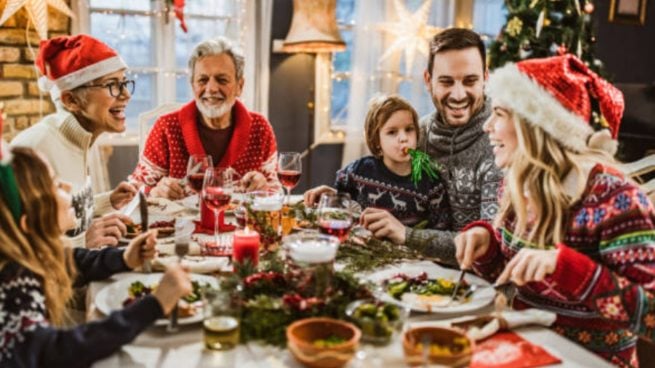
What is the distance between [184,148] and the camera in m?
3.11

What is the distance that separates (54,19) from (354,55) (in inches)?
86.6

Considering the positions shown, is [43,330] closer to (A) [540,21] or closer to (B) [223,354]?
(B) [223,354]

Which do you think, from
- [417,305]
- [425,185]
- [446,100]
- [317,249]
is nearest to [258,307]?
[317,249]

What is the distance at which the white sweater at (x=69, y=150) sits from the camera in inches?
82.0

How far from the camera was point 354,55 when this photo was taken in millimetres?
4980

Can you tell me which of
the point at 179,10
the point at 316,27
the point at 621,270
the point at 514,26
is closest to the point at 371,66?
the point at 316,27

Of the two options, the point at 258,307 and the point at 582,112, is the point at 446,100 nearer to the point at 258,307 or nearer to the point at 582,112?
the point at 582,112

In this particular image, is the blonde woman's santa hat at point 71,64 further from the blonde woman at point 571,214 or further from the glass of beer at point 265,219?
the blonde woman at point 571,214

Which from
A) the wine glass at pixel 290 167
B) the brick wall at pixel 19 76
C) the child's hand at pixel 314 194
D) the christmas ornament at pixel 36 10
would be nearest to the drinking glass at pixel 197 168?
the wine glass at pixel 290 167

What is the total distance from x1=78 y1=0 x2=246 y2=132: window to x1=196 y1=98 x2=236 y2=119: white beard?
60.2 inches

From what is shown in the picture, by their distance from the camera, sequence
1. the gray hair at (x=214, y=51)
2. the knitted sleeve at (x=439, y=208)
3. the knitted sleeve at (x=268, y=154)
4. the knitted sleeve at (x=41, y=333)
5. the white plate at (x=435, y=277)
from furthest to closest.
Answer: the knitted sleeve at (x=268, y=154) < the gray hair at (x=214, y=51) < the knitted sleeve at (x=439, y=208) < the white plate at (x=435, y=277) < the knitted sleeve at (x=41, y=333)

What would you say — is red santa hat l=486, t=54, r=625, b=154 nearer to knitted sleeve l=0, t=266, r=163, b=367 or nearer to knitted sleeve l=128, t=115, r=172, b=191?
knitted sleeve l=0, t=266, r=163, b=367

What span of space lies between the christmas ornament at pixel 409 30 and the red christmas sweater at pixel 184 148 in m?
2.12

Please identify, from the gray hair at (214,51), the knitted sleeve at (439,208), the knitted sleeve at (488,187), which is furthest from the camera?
the gray hair at (214,51)
